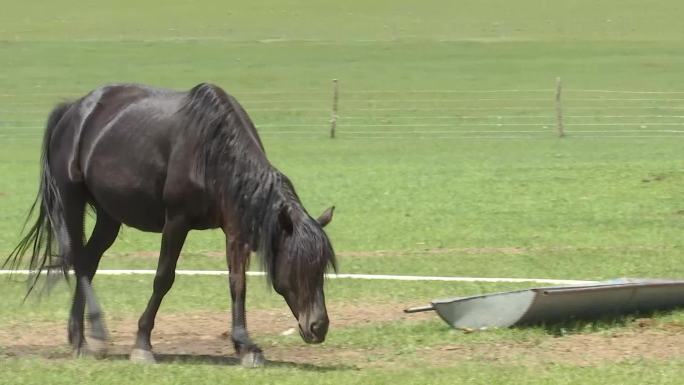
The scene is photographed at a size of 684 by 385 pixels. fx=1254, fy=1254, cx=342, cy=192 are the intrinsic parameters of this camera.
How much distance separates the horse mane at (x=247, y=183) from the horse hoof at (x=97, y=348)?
1.44 metres

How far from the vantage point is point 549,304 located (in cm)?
920

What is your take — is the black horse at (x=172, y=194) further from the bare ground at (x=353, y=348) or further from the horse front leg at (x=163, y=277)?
the bare ground at (x=353, y=348)

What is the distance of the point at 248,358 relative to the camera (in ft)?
26.9

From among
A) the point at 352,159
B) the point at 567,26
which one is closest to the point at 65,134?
the point at 352,159

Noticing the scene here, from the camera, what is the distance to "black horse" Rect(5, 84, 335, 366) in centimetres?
797

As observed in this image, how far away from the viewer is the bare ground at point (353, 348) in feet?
28.0

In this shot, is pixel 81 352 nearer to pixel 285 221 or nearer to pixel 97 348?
pixel 97 348

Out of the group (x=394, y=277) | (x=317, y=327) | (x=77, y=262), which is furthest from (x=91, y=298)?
(x=394, y=277)

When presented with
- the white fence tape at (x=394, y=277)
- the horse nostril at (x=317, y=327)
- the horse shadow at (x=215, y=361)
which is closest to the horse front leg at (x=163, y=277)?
the horse shadow at (x=215, y=361)

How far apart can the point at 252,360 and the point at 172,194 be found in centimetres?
125

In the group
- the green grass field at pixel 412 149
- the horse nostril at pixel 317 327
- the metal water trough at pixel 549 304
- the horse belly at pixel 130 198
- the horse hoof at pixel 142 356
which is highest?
the horse belly at pixel 130 198

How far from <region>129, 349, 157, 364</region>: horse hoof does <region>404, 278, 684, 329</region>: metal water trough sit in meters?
2.04

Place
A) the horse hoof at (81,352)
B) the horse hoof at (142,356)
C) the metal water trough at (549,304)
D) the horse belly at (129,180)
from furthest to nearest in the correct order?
1. the metal water trough at (549,304)
2. the horse hoof at (81,352)
3. the horse belly at (129,180)
4. the horse hoof at (142,356)

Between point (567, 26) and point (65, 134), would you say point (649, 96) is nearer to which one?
point (567, 26)
